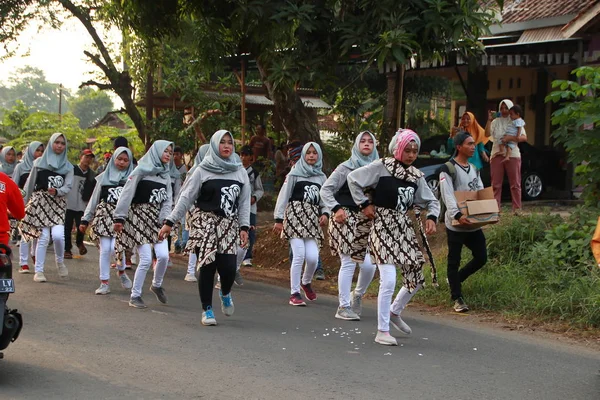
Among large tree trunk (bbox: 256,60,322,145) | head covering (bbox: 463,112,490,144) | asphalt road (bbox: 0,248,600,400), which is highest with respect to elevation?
large tree trunk (bbox: 256,60,322,145)

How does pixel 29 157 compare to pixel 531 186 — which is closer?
pixel 29 157

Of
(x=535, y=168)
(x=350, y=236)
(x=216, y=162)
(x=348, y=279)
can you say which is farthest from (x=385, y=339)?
(x=535, y=168)

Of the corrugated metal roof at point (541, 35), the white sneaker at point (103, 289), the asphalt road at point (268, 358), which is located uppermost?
the corrugated metal roof at point (541, 35)

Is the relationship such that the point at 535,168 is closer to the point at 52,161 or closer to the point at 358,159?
the point at 358,159

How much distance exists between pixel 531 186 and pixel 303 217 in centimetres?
815

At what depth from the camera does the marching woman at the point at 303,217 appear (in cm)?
Result: 981

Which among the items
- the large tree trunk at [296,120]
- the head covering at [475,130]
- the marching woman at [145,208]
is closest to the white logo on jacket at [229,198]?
the marching woman at [145,208]

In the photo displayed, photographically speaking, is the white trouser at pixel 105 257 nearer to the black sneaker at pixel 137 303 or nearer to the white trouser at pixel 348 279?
the black sneaker at pixel 137 303

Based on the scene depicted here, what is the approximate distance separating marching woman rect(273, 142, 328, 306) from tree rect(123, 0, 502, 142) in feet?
5.11

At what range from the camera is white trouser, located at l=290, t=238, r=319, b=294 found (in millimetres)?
9766

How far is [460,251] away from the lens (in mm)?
9203

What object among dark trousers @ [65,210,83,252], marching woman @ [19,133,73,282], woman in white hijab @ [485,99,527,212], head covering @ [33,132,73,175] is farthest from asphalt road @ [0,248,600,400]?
dark trousers @ [65,210,83,252]

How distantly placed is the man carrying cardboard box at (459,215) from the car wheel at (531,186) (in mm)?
7766

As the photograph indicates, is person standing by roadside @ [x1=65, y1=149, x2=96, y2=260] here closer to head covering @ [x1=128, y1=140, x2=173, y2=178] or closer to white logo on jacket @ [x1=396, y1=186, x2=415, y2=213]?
head covering @ [x1=128, y1=140, x2=173, y2=178]
